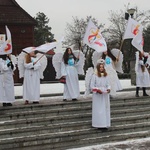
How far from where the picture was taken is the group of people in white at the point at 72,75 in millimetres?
8539

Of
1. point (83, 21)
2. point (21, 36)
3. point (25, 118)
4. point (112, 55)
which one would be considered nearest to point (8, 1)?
point (21, 36)

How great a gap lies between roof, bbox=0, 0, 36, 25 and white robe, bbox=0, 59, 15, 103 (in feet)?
70.6

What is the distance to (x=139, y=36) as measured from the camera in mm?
11039

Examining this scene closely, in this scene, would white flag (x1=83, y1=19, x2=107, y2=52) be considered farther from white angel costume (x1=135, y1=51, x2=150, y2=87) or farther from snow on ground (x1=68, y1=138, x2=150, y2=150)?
snow on ground (x1=68, y1=138, x2=150, y2=150)

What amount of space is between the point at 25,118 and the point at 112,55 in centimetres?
425

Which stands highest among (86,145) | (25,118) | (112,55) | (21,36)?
(21,36)

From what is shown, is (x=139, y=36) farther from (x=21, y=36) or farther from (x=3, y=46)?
(x=21, y=36)

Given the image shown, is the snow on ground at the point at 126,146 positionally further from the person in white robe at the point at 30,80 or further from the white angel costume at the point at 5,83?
the white angel costume at the point at 5,83

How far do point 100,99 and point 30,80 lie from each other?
9.26 feet

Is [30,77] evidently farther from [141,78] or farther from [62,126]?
[141,78]

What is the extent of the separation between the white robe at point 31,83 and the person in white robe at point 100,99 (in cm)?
243

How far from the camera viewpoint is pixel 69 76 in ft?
35.1

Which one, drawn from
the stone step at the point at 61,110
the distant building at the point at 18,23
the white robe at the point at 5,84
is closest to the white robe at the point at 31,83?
the white robe at the point at 5,84

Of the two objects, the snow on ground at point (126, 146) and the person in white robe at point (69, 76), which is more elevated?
the person in white robe at point (69, 76)
